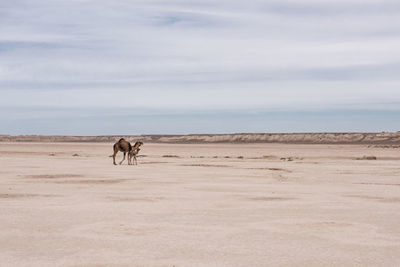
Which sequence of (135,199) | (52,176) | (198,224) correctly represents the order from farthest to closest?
(52,176) → (135,199) → (198,224)

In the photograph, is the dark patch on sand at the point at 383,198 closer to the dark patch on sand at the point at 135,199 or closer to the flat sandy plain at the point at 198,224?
the flat sandy plain at the point at 198,224

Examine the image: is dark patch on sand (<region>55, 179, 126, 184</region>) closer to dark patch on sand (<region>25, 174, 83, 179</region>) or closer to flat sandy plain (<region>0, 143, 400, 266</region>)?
flat sandy plain (<region>0, 143, 400, 266</region>)

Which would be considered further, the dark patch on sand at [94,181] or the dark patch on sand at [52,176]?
the dark patch on sand at [52,176]

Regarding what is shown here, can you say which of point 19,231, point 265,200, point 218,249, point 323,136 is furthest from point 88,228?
point 323,136

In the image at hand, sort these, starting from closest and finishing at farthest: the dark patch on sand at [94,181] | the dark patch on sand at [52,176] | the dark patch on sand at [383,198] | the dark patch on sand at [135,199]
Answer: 1. the dark patch on sand at [135,199]
2. the dark patch on sand at [383,198]
3. the dark patch on sand at [94,181]
4. the dark patch on sand at [52,176]

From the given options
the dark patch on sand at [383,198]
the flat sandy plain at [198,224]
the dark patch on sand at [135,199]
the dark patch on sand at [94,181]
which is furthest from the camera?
the dark patch on sand at [94,181]

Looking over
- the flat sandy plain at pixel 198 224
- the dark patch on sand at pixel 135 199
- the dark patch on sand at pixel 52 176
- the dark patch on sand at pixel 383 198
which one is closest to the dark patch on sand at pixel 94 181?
the flat sandy plain at pixel 198 224

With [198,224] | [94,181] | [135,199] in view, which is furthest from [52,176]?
[198,224]

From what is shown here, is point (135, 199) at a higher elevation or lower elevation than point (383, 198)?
lower

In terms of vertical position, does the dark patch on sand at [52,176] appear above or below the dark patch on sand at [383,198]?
below

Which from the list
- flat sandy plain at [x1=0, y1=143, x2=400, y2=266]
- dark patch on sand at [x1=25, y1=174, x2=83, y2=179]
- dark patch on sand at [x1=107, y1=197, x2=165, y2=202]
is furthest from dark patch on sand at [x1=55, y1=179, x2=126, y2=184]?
dark patch on sand at [x1=107, y1=197, x2=165, y2=202]

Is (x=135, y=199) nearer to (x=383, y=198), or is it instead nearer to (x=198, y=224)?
(x=198, y=224)

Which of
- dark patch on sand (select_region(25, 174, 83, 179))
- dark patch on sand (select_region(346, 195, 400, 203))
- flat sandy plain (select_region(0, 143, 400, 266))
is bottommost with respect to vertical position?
flat sandy plain (select_region(0, 143, 400, 266))

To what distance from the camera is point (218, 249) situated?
26.6 ft
